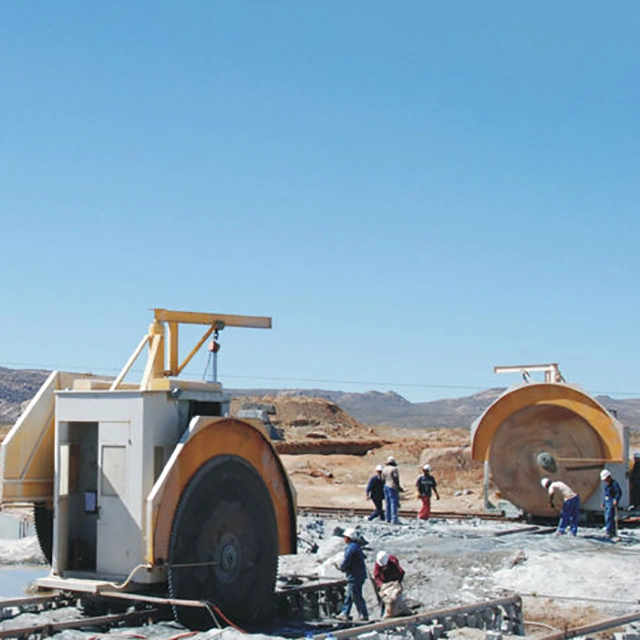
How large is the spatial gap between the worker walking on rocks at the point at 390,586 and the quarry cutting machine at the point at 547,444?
29.5ft

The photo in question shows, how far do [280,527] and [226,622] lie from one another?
1.74 meters

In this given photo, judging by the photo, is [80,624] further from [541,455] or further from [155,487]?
[541,455]

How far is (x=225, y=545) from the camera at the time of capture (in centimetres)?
1080

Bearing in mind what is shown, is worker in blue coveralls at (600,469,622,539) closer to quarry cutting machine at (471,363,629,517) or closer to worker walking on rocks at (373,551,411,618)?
quarry cutting machine at (471,363,629,517)

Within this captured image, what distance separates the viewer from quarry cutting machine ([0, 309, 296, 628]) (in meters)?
10.2

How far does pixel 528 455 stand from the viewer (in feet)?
68.7

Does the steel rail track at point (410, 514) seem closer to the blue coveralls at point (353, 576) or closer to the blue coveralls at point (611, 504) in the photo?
the blue coveralls at point (611, 504)

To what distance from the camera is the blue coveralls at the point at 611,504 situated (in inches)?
742

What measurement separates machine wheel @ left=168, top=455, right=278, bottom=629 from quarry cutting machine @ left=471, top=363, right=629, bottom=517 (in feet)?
34.7

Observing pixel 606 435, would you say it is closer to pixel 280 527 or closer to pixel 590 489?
pixel 590 489

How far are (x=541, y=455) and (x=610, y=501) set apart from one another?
6.66 feet

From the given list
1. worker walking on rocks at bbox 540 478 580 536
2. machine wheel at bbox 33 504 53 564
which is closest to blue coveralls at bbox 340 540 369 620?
machine wheel at bbox 33 504 53 564

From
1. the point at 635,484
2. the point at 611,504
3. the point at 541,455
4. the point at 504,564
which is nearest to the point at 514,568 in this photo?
the point at 504,564

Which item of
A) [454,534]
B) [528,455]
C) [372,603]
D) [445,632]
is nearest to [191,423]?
[445,632]
